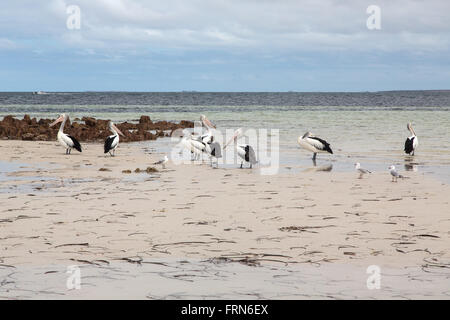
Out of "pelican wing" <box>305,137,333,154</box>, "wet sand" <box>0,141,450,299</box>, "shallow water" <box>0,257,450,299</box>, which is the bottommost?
"shallow water" <box>0,257,450,299</box>

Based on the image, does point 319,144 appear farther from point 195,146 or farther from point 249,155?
point 195,146

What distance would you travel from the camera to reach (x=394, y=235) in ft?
20.5

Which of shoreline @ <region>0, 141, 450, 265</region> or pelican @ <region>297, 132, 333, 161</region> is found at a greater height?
pelican @ <region>297, 132, 333, 161</region>

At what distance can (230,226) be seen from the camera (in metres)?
6.66

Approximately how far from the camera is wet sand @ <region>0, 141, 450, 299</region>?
16.6 ft

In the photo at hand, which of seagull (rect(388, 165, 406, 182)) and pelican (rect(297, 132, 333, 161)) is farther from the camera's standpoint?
pelican (rect(297, 132, 333, 161))

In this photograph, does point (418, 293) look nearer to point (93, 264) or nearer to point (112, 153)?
point (93, 264)

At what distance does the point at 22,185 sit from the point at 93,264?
5.20 metres

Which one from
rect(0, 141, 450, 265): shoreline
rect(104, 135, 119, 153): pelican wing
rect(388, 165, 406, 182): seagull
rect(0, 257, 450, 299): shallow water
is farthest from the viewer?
rect(104, 135, 119, 153): pelican wing

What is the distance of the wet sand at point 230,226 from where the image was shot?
16.6ft

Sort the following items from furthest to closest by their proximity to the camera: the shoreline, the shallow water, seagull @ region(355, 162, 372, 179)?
seagull @ region(355, 162, 372, 179) → the shoreline → the shallow water

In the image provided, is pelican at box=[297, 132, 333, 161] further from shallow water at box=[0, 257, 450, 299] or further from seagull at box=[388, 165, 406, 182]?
shallow water at box=[0, 257, 450, 299]

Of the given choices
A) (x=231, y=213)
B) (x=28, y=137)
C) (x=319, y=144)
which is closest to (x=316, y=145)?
(x=319, y=144)

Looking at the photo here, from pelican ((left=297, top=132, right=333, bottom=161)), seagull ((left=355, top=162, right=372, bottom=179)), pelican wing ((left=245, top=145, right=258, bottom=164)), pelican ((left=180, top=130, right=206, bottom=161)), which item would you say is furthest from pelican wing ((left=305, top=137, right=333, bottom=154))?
seagull ((left=355, top=162, right=372, bottom=179))
